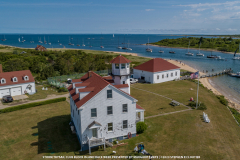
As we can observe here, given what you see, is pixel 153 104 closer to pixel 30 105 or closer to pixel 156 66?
pixel 156 66

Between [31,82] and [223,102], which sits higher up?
[31,82]

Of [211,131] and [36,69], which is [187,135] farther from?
[36,69]

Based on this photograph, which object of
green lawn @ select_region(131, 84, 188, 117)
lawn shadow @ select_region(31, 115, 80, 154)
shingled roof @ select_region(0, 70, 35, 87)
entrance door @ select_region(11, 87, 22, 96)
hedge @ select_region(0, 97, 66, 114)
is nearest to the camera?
lawn shadow @ select_region(31, 115, 80, 154)

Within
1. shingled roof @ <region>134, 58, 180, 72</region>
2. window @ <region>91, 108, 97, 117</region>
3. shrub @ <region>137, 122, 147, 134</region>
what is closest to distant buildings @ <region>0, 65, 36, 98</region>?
window @ <region>91, 108, 97, 117</region>

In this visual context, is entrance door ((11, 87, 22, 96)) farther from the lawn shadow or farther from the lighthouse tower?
the lighthouse tower

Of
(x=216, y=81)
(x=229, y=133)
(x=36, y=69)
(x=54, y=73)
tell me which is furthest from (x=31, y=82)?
(x=216, y=81)

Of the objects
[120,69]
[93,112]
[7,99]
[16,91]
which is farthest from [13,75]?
[93,112]
